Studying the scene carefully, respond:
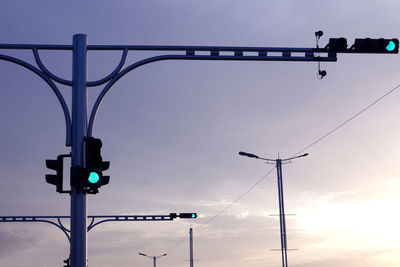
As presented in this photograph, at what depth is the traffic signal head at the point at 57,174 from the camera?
13180mm

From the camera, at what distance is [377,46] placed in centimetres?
1445

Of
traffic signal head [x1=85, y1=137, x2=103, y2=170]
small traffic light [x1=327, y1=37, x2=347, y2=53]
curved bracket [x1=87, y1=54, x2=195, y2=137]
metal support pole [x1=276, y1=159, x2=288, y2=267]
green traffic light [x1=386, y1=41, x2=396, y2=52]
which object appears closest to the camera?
traffic signal head [x1=85, y1=137, x2=103, y2=170]

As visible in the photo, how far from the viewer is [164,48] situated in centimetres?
1456

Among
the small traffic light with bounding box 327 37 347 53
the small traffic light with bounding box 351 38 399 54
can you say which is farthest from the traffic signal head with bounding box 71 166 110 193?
the small traffic light with bounding box 351 38 399 54

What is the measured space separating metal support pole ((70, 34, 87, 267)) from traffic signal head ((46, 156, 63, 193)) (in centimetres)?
48

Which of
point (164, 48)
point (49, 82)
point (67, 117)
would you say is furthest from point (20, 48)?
point (164, 48)

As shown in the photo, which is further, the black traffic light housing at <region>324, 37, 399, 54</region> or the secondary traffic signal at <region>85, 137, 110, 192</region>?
the black traffic light housing at <region>324, 37, 399, 54</region>

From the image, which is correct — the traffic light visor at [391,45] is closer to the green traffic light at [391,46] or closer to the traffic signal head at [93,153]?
the green traffic light at [391,46]

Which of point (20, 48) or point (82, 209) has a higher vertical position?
point (20, 48)

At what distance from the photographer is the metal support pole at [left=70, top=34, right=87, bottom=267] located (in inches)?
493

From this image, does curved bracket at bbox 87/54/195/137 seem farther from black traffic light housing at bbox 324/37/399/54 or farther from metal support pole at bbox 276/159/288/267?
metal support pole at bbox 276/159/288/267

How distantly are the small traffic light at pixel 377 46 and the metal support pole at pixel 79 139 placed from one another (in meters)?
6.01

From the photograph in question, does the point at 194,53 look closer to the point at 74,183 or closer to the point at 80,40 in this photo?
the point at 80,40

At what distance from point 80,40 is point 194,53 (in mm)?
2524
